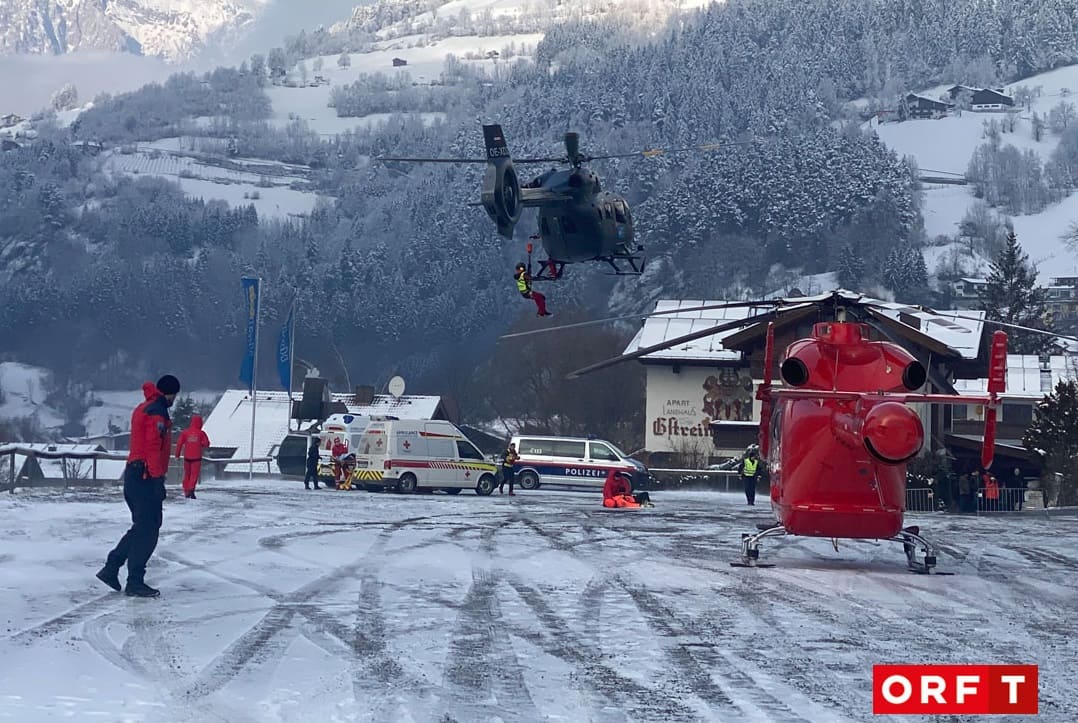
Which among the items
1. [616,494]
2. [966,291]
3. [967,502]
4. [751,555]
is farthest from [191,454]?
[966,291]

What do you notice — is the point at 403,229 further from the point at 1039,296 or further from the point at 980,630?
the point at 980,630

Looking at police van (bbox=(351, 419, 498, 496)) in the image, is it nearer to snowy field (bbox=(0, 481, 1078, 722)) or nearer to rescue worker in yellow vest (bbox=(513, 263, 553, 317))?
rescue worker in yellow vest (bbox=(513, 263, 553, 317))

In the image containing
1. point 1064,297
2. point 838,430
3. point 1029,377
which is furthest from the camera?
point 1064,297

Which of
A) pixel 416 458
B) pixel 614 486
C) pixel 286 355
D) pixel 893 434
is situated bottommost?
pixel 614 486

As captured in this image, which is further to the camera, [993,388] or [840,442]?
[840,442]

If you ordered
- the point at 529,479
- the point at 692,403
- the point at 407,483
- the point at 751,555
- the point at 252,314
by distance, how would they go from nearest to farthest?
the point at 751,555 < the point at 407,483 < the point at 529,479 < the point at 252,314 < the point at 692,403

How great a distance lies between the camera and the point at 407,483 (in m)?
40.2

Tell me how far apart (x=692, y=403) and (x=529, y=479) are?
19.8m

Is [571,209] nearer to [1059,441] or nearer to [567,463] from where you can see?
[567,463]

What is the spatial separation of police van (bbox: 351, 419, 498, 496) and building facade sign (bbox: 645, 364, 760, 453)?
81.8 feet

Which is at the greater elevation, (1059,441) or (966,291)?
(966,291)

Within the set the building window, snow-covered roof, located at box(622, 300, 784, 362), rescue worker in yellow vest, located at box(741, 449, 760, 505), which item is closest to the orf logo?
rescue worker in yellow vest, located at box(741, 449, 760, 505)

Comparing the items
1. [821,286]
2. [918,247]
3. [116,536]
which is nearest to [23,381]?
[821,286]

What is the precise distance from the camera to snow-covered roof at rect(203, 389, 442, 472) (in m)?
79.5
